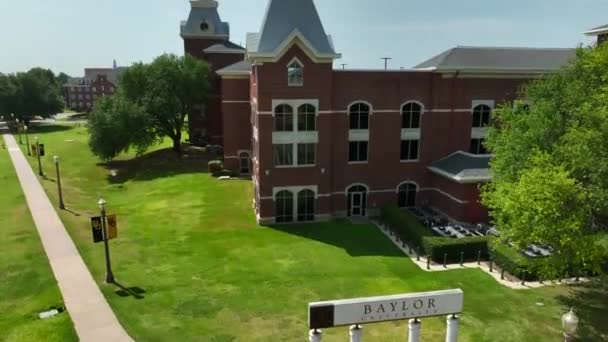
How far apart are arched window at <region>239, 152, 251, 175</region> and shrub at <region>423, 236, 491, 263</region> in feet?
82.9

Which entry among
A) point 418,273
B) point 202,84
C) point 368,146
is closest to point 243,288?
point 418,273

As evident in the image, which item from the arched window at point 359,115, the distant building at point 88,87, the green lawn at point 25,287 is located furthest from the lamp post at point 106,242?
the distant building at point 88,87

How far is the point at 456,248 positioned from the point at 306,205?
445 inches

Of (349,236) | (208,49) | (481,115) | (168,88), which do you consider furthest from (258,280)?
(208,49)

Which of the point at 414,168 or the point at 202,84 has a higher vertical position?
the point at 202,84

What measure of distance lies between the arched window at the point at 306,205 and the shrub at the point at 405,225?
17.3 feet

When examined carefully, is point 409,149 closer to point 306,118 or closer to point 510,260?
point 306,118

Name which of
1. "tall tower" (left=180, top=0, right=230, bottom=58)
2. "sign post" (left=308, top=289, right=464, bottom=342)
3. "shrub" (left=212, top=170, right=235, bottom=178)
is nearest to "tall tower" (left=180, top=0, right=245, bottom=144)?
"tall tower" (left=180, top=0, right=230, bottom=58)

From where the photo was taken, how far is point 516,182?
20.3 meters

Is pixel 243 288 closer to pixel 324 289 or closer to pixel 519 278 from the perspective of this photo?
pixel 324 289

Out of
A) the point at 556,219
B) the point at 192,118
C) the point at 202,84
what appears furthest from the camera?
the point at 192,118

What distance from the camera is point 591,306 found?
20.1 m

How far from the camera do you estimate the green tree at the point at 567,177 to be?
→ 16.4 m

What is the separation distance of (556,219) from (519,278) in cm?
740
